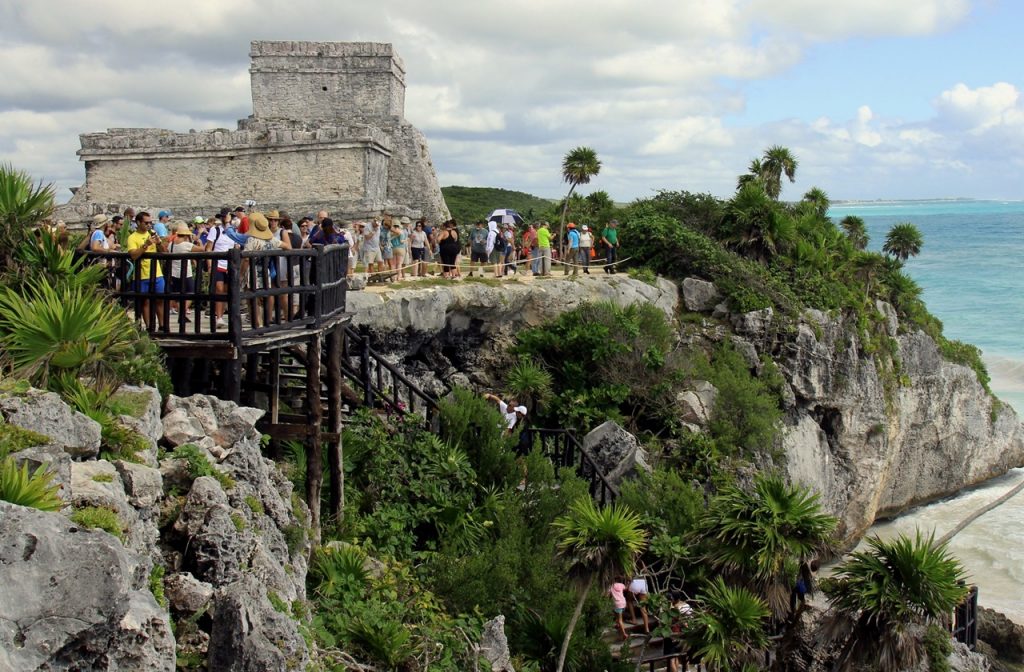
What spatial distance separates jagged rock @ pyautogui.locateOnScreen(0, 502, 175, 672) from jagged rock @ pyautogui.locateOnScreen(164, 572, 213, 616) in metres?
1.08

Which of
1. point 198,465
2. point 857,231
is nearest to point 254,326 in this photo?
point 198,465

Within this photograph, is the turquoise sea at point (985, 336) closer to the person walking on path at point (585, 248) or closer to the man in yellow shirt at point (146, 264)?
the person walking on path at point (585, 248)

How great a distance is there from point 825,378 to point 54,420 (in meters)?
19.9

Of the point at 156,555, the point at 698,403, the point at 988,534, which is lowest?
the point at 988,534

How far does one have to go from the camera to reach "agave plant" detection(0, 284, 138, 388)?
6617 millimetres

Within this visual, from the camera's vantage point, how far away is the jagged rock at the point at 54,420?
18.3 ft

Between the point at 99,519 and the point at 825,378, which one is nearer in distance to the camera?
the point at 99,519

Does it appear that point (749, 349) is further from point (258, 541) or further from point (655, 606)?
point (258, 541)

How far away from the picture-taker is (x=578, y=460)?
1656 centimetres

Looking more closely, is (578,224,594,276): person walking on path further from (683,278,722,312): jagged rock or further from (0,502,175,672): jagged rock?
(0,502,175,672): jagged rock

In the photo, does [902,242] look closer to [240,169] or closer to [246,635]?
[240,169]

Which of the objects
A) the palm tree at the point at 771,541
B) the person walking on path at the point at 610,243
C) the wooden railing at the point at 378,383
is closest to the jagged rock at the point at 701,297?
the person walking on path at the point at 610,243

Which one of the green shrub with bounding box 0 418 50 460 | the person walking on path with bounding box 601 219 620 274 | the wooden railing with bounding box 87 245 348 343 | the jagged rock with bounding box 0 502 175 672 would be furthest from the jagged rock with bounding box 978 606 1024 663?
the green shrub with bounding box 0 418 50 460

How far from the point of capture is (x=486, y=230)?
67.0 feet
